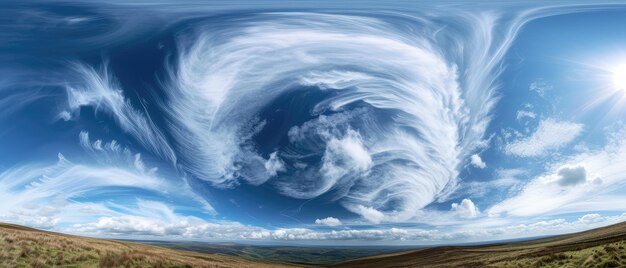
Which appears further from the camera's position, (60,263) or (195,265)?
(195,265)

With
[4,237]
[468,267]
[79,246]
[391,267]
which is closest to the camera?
[4,237]

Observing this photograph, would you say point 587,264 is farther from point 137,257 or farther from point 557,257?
point 137,257

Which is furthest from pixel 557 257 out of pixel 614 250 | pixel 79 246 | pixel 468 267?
pixel 79 246

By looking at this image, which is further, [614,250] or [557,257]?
[557,257]

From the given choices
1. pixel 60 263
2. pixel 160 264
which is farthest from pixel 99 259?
pixel 160 264

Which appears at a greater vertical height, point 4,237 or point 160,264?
point 4,237

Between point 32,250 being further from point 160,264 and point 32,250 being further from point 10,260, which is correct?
point 160,264

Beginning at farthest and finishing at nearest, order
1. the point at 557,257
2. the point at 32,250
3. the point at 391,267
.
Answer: the point at 391,267 → the point at 557,257 → the point at 32,250

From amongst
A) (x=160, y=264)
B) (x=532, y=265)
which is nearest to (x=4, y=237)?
(x=160, y=264)

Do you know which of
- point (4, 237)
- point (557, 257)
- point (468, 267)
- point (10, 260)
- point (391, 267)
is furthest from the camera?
point (391, 267)

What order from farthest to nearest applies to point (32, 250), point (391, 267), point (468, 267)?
point (391, 267), point (468, 267), point (32, 250)
